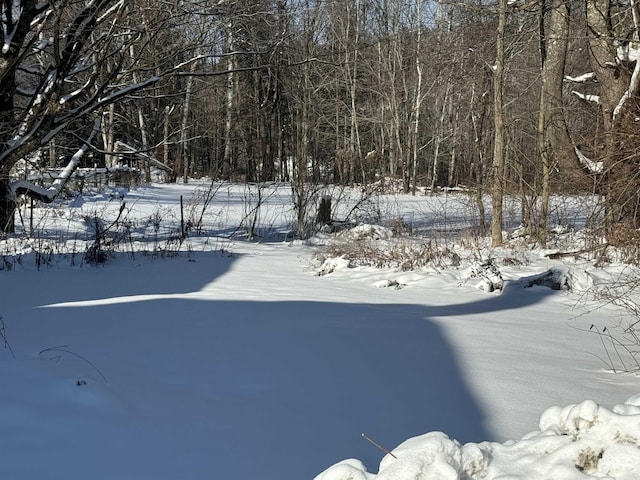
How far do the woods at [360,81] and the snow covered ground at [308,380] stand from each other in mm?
1310

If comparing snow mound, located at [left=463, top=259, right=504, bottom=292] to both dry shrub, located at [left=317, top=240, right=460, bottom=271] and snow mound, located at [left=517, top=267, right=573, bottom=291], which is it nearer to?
snow mound, located at [left=517, top=267, right=573, bottom=291]

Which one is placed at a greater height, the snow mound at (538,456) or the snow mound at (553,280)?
the snow mound at (538,456)

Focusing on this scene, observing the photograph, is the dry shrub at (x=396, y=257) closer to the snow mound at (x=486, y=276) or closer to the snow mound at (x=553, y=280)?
the snow mound at (x=486, y=276)

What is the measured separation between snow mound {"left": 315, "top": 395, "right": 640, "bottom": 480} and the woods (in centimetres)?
272

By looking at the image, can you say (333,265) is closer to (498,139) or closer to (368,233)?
(368,233)

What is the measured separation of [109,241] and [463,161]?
1990cm

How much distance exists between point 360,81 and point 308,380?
27.3 metres

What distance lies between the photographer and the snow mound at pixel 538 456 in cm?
164

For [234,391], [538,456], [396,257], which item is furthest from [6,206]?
[538,456]

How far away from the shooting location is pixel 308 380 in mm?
3797

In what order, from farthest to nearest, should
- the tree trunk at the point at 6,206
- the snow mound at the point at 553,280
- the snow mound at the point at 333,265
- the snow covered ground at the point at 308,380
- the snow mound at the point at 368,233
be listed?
the snow mound at the point at 368,233 < the tree trunk at the point at 6,206 < the snow mound at the point at 333,265 < the snow mound at the point at 553,280 < the snow covered ground at the point at 308,380

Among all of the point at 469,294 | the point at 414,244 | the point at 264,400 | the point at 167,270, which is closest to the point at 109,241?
the point at 167,270

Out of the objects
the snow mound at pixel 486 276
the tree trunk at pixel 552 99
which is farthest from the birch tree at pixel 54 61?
the tree trunk at pixel 552 99

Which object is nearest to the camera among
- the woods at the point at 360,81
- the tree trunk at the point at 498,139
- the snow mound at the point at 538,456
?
the snow mound at the point at 538,456
